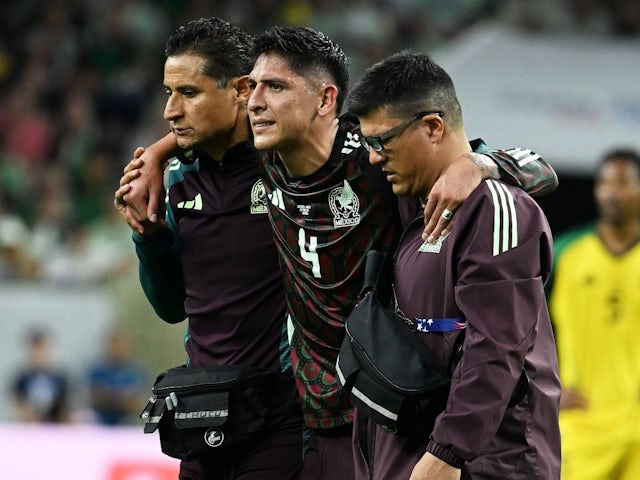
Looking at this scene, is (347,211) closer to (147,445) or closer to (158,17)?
(147,445)

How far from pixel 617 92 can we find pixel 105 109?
509 cm

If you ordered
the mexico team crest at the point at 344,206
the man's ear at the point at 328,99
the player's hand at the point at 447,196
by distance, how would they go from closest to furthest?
the player's hand at the point at 447,196
the mexico team crest at the point at 344,206
the man's ear at the point at 328,99

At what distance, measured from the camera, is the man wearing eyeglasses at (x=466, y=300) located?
11.0ft

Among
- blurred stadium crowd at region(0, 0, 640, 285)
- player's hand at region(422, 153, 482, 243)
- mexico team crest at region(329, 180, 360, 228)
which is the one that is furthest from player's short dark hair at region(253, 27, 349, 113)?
blurred stadium crowd at region(0, 0, 640, 285)

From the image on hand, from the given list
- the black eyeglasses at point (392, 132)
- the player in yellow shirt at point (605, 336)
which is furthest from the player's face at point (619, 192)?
the black eyeglasses at point (392, 132)

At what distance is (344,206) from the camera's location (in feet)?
13.3

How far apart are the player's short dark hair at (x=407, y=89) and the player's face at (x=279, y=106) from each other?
0.35 metres

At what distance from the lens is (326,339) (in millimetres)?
4086

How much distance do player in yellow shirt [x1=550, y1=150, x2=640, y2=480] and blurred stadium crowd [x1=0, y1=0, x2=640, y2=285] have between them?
5118 millimetres

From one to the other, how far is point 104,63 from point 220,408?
395 inches

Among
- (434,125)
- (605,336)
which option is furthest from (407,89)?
(605,336)

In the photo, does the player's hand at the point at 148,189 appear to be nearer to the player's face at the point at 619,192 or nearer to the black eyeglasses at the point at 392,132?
the black eyeglasses at the point at 392,132

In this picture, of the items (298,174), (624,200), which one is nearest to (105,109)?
(624,200)

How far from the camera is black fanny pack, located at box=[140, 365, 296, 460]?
4172 millimetres
